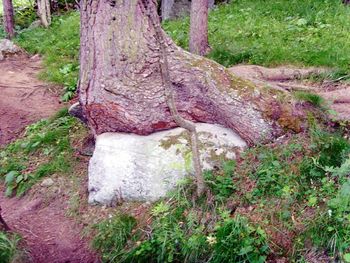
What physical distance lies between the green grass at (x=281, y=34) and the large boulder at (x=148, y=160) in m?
2.33

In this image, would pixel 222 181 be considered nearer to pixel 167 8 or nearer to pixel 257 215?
pixel 257 215

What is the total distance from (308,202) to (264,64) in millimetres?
3251

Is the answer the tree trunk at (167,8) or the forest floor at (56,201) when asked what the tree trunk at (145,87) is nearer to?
the forest floor at (56,201)

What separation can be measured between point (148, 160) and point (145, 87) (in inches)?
29.6

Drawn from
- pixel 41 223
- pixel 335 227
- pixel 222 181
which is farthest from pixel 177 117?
pixel 41 223

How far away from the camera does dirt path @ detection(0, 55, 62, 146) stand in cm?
714

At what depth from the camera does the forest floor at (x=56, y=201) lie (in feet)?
14.5

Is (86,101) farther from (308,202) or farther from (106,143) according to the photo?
(308,202)

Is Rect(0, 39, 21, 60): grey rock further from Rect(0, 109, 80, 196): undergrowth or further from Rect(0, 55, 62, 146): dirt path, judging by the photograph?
Rect(0, 109, 80, 196): undergrowth

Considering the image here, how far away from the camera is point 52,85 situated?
8555 mm

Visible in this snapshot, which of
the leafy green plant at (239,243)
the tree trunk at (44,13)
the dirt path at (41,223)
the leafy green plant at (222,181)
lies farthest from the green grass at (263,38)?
the leafy green plant at (239,243)

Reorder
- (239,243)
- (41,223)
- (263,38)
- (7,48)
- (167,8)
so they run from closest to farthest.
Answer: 1. (239,243)
2. (41,223)
3. (263,38)
4. (7,48)
5. (167,8)

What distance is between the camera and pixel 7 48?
10.8 metres

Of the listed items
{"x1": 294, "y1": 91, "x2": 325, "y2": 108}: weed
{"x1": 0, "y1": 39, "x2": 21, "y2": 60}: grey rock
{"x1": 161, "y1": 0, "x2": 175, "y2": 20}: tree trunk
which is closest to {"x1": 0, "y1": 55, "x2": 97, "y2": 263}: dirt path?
{"x1": 294, "y1": 91, "x2": 325, "y2": 108}: weed
